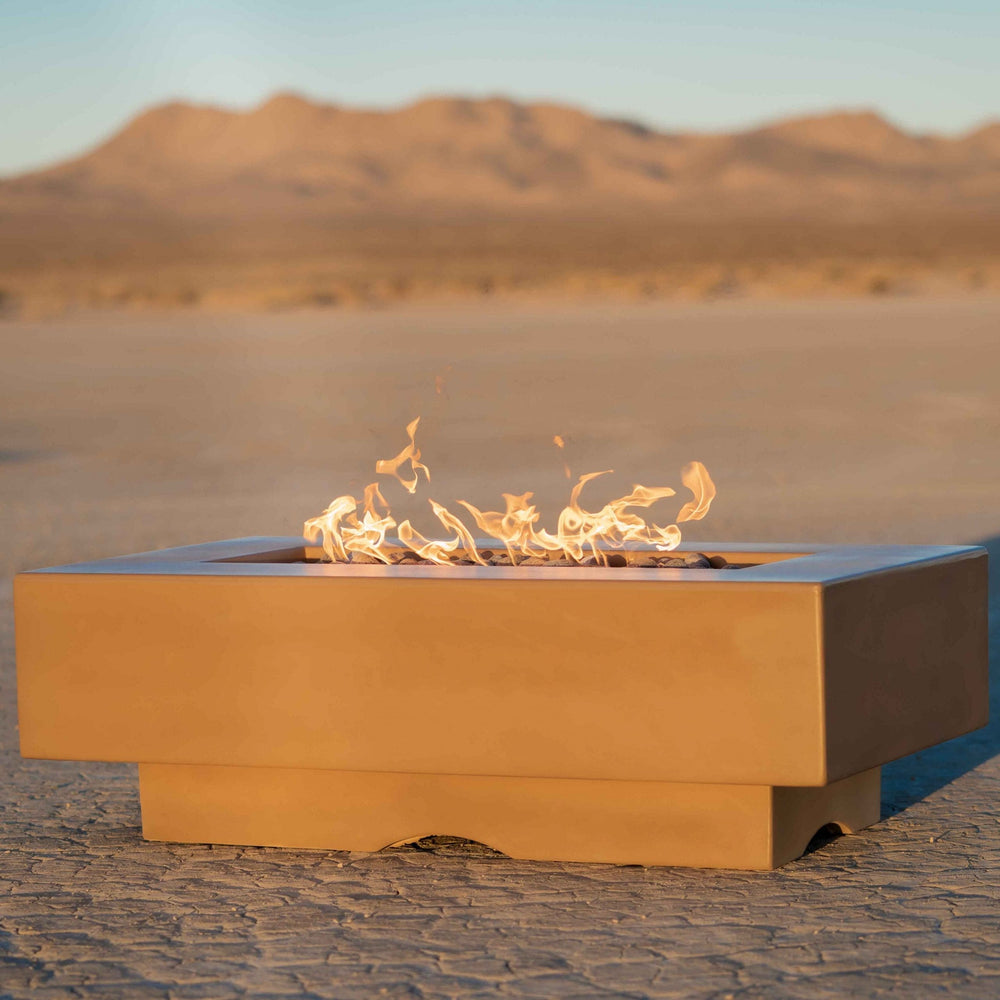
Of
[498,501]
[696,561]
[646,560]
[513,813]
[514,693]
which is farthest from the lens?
[498,501]

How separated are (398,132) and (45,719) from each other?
122 meters

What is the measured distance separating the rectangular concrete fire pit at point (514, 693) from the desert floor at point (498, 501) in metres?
0.15

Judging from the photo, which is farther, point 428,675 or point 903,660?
point 903,660

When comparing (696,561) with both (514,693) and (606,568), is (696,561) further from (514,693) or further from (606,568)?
(514,693)

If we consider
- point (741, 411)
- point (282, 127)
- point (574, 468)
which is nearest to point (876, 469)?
point (574, 468)

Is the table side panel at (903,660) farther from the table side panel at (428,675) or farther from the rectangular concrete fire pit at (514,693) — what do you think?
the table side panel at (428,675)

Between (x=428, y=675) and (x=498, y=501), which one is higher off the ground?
(x=428, y=675)

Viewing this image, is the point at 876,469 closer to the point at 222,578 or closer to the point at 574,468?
the point at 574,468

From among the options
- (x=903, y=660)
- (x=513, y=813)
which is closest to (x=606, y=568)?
(x=513, y=813)

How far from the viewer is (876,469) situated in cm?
1858

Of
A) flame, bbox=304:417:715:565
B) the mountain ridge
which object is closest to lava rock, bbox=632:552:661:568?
flame, bbox=304:417:715:565

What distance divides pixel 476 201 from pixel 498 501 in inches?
3661

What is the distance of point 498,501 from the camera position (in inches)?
625

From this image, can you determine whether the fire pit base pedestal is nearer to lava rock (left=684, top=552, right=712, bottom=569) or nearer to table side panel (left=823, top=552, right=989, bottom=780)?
table side panel (left=823, top=552, right=989, bottom=780)
